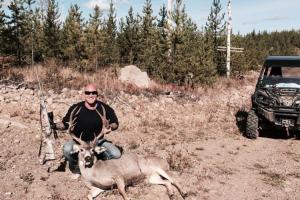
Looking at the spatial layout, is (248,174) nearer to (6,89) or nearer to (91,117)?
(91,117)

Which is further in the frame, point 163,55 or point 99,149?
point 163,55

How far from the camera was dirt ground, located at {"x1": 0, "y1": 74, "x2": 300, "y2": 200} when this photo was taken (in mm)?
7262

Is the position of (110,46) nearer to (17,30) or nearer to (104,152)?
(17,30)

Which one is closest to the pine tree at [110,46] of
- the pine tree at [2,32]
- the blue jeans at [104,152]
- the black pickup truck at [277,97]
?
the pine tree at [2,32]

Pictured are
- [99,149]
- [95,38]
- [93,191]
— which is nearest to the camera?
[99,149]

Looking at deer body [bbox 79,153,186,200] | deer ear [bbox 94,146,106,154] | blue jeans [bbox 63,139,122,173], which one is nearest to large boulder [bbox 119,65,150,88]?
blue jeans [bbox 63,139,122,173]

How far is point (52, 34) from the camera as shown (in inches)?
1048

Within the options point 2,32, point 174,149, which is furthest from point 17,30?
point 174,149

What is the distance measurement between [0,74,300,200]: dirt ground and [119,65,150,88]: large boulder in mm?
2134

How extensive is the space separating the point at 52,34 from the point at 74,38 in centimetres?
240

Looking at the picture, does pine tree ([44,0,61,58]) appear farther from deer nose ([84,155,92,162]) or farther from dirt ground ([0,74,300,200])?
deer nose ([84,155,92,162])

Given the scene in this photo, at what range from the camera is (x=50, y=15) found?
27312 mm

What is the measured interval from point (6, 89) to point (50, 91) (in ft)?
5.28

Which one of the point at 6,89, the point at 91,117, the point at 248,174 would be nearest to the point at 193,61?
the point at 6,89
